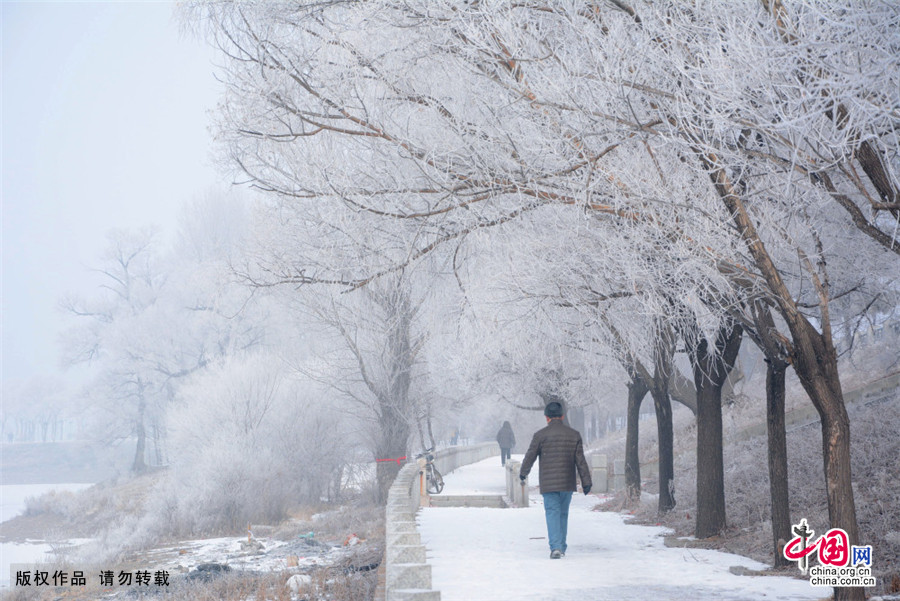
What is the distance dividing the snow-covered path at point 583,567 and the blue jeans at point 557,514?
0.24 m

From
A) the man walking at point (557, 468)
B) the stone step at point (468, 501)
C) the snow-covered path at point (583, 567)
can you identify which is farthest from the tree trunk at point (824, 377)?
the stone step at point (468, 501)

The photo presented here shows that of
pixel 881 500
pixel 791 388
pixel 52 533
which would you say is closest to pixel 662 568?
pixel 881 500

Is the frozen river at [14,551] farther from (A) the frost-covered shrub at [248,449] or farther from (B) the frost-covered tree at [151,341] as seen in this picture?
(B) the frost-covered tree at [151,341]

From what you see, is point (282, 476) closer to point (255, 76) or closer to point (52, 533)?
point (52, 533)

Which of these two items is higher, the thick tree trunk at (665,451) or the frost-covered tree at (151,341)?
the frost-covered tree at (151,341)

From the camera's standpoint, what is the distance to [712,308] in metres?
8.37

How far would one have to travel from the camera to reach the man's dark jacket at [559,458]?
9.29 meters

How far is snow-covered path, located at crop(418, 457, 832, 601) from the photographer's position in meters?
7.34

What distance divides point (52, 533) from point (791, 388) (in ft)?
87.0

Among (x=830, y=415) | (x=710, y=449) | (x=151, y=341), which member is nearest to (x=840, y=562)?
(x=830, y=415)

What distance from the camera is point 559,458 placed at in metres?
Answer: 9.34

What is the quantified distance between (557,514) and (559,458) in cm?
74

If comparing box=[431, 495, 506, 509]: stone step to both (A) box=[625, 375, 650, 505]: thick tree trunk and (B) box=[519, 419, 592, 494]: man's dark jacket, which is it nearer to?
(A) box=[625, 375, 650, 505]: thick tree trunk

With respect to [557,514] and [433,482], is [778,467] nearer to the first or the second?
[557,514]
